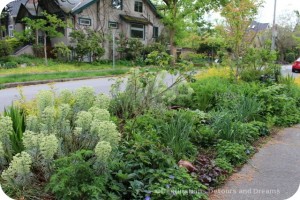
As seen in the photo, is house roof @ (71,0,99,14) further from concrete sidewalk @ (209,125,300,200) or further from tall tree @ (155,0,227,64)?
concrete sidewalk @ (209,125,300,200)

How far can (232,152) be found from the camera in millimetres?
3637

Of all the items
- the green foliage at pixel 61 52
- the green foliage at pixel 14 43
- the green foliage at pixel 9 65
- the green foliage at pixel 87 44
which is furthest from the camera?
the green foliage at pixel 87 44

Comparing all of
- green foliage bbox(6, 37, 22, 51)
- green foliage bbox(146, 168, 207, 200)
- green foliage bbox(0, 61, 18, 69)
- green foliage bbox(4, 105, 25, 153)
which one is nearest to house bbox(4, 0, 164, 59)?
green foliage bbox(6, 37, 22, 51)

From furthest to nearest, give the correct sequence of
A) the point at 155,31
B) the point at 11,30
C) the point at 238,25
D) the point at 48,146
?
the point at 155,31 → the point at 11,30 → the point at 238,25 → the point at 48,146

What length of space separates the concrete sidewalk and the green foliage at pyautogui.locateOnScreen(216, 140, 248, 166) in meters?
0.10

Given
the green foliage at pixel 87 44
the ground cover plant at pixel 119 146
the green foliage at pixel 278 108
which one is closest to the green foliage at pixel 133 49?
the green foliage at pixel 87 44

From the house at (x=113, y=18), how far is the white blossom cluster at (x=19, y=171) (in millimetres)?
13551

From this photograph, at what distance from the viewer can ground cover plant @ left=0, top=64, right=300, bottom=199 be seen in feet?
8.02

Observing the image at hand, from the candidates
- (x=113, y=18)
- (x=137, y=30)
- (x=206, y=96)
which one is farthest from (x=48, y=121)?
(x=137, y=30)

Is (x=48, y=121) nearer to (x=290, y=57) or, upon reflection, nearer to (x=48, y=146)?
(x=48, y=146)

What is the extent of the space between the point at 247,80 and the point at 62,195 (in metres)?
6.55

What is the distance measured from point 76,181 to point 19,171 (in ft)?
1.44

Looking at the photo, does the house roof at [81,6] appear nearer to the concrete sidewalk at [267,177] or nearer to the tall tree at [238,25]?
the tall tree at [238,25]

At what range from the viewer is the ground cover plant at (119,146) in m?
2.44
